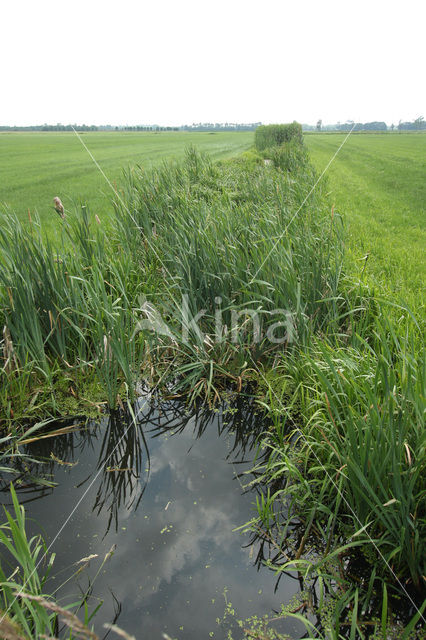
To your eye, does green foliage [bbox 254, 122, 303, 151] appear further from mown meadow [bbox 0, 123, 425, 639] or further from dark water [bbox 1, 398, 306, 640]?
dark water [bbox 1, 398, 306, 640]

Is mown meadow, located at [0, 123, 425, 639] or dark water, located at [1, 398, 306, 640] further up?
mown meadow, located at [0, 123, 425, 639]

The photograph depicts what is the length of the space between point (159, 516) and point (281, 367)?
1343mm

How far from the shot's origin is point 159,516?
73.5 inches

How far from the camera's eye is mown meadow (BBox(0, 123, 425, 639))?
1500 mm

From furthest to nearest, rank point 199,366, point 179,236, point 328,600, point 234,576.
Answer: point 179,236 < point 199,366 < point 234,576 < point 328,600

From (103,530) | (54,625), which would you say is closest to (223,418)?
(103,530)

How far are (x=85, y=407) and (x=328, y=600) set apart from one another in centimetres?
177

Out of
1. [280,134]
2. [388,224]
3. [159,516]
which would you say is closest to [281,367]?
[159,516]

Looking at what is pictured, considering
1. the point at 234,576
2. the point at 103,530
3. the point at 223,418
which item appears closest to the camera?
the point at 234,576

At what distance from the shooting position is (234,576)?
5.26 feet

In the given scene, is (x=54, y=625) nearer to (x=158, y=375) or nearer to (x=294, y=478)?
(x=294, y=478)

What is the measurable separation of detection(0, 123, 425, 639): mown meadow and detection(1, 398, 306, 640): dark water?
0.14m

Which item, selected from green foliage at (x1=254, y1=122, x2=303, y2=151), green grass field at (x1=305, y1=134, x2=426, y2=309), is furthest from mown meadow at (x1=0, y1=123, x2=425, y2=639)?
green foliage at (x1=254, y1=122, x2=303, y2=151)

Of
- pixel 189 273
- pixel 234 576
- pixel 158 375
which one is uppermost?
pixel 189 273
